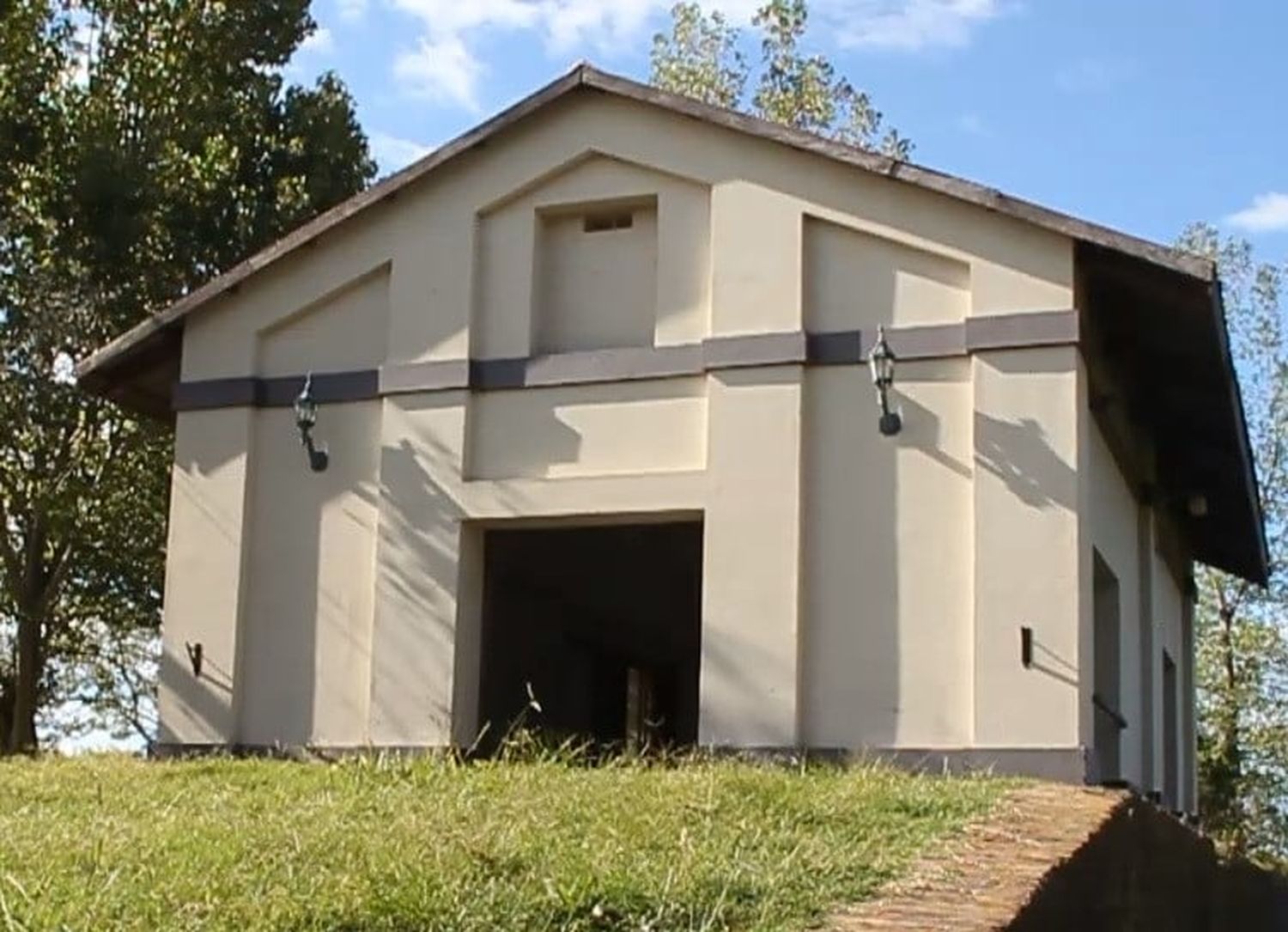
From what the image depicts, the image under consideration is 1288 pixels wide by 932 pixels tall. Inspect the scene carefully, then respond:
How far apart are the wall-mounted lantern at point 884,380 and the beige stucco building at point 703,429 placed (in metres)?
0.07

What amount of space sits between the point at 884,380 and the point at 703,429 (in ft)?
4.34

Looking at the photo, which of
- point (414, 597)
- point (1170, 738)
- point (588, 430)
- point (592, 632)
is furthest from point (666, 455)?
point (1170, 738)

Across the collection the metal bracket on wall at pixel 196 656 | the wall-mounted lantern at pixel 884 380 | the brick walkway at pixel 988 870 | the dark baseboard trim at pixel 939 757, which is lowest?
the brick walkway at pixel 988 870

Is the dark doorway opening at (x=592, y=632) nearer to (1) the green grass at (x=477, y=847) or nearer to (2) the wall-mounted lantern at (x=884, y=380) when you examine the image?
(2) the wall-mounted lantern at (x=884, y=380)

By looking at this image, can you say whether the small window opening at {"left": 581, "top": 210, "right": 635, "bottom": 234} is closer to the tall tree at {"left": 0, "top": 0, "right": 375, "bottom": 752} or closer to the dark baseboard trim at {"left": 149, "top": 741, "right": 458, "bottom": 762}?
the dark baseboard trim at {"left": 149, "top": 741, "right": 458, "bottom": 762}

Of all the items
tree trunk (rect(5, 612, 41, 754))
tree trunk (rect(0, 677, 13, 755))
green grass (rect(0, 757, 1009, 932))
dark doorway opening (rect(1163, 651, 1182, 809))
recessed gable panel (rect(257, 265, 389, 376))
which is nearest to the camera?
green grass (rect(0, 757, 1009, 932))

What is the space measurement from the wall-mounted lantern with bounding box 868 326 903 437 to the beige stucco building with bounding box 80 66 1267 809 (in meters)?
0.07

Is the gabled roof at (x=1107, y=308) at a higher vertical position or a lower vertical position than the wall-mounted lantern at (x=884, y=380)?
higher

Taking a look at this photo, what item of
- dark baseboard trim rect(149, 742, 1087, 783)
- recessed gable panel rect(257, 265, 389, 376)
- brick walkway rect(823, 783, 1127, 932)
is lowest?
brick walkway rect(823, 783, 1127, 932)

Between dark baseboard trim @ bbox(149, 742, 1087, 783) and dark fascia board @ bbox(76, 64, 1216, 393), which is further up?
dark fascia board @ bbox(76, 64, 1216, 393)

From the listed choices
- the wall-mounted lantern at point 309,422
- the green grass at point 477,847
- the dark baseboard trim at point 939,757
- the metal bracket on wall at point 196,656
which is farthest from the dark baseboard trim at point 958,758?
the metal bracket on wall at point 196,656

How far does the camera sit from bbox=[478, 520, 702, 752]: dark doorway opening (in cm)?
1495

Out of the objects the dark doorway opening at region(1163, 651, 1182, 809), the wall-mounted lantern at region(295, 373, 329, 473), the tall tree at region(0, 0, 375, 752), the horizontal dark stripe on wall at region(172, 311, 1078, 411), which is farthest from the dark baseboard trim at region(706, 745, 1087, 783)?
the tall tree at region(0, 0, 375, 752)

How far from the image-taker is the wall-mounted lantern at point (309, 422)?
1323 cm
